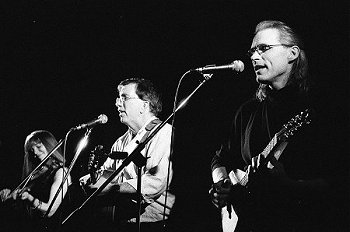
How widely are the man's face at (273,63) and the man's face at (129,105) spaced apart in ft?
4.86

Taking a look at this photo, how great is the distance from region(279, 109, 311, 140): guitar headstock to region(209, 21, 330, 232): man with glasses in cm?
1

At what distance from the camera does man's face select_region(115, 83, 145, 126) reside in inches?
146

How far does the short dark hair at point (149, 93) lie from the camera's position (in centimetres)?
380

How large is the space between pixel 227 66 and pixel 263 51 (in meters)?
0.34

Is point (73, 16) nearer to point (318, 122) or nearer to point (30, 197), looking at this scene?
point (30, 197)

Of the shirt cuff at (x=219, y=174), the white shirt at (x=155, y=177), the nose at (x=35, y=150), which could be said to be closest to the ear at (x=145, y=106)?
the white shirt at (x=155, y=177)

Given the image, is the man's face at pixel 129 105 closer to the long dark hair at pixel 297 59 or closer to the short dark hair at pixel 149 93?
the short dark hair at pixel 149 93

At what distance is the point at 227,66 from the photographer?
238 centimetres

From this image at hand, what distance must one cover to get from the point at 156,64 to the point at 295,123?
93.6 inches

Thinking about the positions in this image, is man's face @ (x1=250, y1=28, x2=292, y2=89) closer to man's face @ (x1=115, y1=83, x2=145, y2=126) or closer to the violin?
man's face @ (x1=115, y1=83, x2=145, y2=126)

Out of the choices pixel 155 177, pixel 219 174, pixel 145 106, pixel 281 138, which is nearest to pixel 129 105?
pixel 145 106

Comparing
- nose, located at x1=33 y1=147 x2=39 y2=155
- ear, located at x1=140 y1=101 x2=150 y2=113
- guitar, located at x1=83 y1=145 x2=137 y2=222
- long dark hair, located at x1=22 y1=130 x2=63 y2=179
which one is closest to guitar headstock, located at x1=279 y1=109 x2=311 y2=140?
guitar, located at x1=83 y1=145 x2=137 y2=222

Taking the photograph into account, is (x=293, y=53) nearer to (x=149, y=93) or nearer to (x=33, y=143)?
(x=149, y=93)

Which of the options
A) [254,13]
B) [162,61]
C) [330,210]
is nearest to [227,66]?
[330,210]
